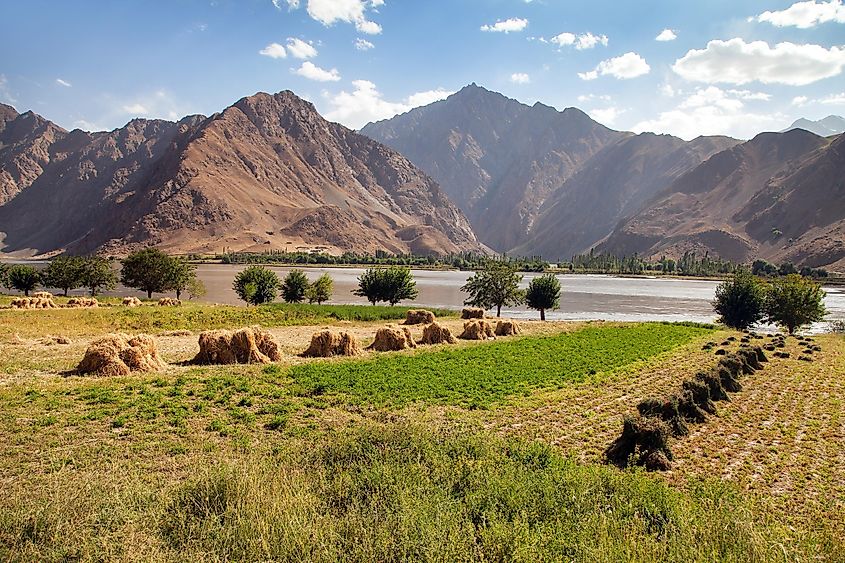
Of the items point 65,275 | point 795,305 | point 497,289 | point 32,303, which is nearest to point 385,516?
point 32,303

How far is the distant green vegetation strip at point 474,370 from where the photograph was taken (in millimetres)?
20656

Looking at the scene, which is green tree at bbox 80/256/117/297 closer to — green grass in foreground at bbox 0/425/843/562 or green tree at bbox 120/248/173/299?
green tree at bbox 120/248/173/299

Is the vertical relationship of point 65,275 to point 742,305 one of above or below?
above

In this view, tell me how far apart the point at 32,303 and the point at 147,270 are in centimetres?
2727

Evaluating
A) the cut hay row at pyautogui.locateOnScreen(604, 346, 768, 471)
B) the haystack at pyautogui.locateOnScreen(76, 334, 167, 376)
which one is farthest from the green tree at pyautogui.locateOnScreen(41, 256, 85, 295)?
the cut hay row at pyautogui.locateOnScreen(604, 346, 768, 471)

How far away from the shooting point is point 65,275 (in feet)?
259

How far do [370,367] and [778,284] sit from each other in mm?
64980

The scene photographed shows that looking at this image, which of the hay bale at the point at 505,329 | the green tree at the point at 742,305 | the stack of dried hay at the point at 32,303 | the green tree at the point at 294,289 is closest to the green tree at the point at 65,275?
the green tree at the point at 294,289

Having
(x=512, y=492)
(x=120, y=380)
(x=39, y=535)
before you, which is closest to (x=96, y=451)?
(x=39, y=535)

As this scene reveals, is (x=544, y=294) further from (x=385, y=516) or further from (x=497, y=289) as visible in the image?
(x=385, y=516)

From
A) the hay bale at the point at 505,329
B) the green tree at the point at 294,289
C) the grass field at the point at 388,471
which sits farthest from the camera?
the green tree at the point at 294,289

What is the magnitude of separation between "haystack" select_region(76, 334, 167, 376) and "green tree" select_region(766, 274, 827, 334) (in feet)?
227

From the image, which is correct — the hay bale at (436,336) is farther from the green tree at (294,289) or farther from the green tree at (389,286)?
the green tree at (294,289)

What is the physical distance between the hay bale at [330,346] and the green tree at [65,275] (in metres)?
67.7
